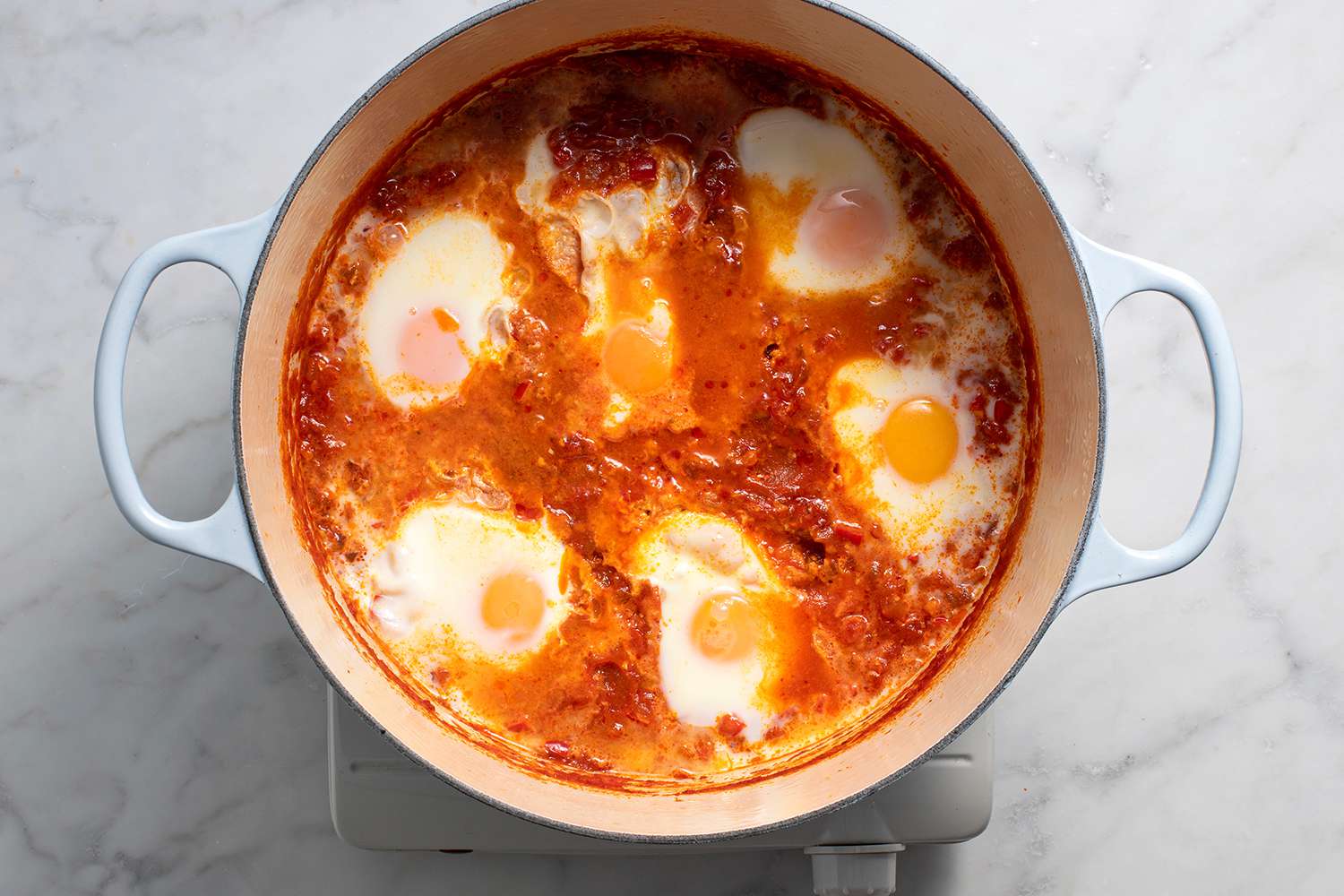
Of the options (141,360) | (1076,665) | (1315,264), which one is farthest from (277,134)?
(1315,264)

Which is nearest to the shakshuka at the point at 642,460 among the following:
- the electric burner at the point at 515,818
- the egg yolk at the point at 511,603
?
the egg yolk at the point at 511,603

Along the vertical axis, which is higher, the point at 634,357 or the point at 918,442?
the point at 634,357

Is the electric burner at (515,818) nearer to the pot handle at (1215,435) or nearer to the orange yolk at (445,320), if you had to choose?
the pot handle at (1215,435)

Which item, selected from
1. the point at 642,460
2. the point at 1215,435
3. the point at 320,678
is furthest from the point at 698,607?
the point at 1215,435

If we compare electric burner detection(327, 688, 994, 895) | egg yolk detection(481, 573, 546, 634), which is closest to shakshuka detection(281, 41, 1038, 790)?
egg yolk detection(481, 573, 546, 634)

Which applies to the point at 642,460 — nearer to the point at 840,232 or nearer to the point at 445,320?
the point at 445,320

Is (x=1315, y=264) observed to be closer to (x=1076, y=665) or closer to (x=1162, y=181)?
(x=1162, y=181)
